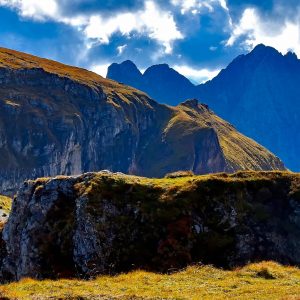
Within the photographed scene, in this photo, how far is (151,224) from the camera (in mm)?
37969

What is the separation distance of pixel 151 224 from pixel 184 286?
10.5 meters

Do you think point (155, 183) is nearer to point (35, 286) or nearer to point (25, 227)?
point (25, 227)

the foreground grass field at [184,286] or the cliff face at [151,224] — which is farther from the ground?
the cliff face at [151,224]

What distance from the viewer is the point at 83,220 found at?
3891 centimetres

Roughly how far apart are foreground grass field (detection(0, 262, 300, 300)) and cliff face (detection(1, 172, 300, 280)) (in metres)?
3.86

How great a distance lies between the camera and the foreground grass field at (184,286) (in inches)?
983

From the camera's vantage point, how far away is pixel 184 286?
27.8m

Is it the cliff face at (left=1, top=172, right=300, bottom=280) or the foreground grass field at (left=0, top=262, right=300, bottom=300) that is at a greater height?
the cliff face at (left=1, top=172, right=300, bottom=280)

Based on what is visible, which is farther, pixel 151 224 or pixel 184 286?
pixel 151 224

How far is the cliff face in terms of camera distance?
120 ft

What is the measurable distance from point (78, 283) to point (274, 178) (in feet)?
73.3

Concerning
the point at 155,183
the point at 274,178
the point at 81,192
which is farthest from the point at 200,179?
the point at 81,192

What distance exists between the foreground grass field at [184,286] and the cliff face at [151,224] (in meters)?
3.86

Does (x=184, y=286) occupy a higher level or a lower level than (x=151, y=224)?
lower
